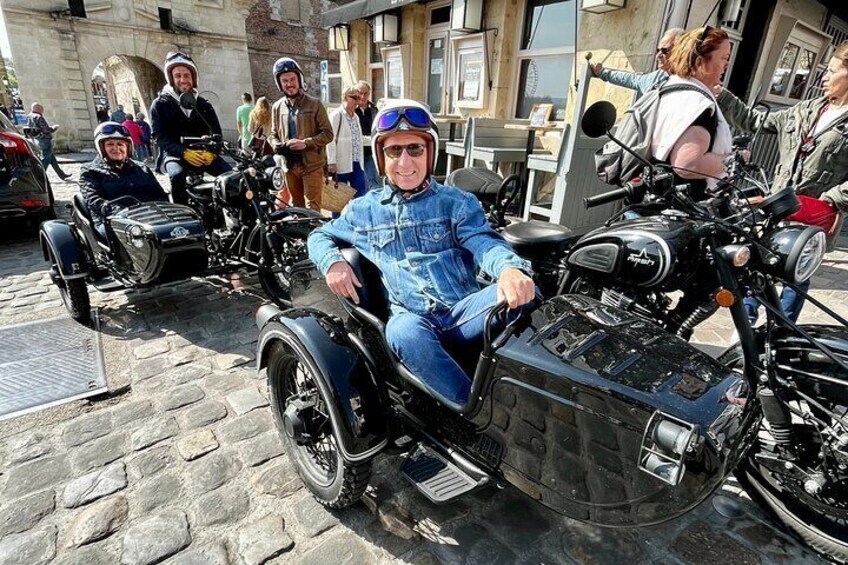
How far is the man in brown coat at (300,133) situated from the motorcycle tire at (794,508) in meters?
4.59

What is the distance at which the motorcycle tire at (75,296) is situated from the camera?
12.2ft

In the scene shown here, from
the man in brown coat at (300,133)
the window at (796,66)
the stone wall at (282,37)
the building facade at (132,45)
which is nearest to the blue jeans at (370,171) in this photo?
the man in brown coat at (300,133)

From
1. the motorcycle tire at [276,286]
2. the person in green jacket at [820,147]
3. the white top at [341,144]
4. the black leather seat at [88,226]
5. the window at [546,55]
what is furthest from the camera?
the window at [546,55]

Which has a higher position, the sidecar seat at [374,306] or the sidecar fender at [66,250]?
the sidecar seat at [374,306]

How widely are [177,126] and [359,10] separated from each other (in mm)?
6575

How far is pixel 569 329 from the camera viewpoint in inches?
59.6

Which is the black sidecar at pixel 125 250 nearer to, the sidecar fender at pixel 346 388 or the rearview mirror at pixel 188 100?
the rearview mirror at pixel 188 100

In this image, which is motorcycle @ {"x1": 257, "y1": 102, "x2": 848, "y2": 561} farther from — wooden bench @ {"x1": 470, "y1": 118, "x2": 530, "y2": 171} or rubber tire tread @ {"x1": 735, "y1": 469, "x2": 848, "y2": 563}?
wooden bench @ {"x1": 470, "y1": 118, "x2": 530, "y2": 171}

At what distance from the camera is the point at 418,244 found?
199 centimetres

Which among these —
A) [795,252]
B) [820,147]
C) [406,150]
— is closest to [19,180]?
[406,150]

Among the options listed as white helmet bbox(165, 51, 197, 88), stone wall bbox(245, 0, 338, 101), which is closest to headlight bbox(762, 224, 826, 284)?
white helmet bbox(165, 51, 197, 88)

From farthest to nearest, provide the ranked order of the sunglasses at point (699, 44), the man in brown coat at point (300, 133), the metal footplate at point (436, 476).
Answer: the man in brown coat at point (300, 133) < the sunglasses at point (699, 44) < the metal footplate at point (436, 476)

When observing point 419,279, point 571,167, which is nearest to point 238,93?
point 571,167

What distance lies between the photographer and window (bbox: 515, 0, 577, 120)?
6.89 metres
